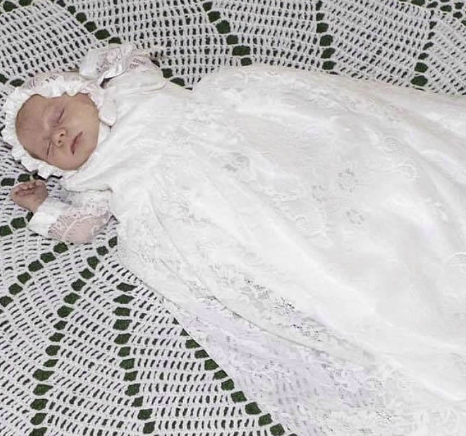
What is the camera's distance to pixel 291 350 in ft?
4.68

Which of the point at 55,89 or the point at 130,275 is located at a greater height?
the point at 55,89

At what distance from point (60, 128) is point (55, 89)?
0.22ft

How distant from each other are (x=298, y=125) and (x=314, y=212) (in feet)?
0.44

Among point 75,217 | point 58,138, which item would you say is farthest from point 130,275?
point 58,138

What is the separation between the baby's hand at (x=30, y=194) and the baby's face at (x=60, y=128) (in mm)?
64

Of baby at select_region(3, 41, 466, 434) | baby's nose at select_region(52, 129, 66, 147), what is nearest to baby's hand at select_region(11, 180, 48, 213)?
baby at select_region(3, 41, 466, 434)

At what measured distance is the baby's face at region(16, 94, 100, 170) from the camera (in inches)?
59.0

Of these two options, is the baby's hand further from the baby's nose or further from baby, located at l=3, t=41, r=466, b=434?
the baby's nose

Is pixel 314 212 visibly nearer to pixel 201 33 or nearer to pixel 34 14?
pixel 201 33

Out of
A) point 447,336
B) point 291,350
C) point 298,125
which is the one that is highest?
point 298,125

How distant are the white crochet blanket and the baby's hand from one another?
2.0 inches

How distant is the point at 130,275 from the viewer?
5.12ft

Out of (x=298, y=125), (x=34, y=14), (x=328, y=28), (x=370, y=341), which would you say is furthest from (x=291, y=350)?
(x=34, y=14)

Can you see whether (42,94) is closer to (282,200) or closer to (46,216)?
(46,216)
